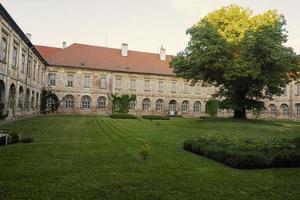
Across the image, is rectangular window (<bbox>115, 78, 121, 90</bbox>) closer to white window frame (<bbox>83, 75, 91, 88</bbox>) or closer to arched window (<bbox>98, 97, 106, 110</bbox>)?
arched window (<bbox>98, 97, 106, 110</bbox>)

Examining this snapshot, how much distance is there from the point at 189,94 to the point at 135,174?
42340mm

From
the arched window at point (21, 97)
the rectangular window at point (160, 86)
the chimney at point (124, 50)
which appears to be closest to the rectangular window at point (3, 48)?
the arched window at point (21, 97)

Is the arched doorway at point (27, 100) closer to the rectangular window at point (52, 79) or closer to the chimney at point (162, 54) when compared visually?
the rectangular window at point (52, 79)

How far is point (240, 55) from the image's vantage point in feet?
89.9

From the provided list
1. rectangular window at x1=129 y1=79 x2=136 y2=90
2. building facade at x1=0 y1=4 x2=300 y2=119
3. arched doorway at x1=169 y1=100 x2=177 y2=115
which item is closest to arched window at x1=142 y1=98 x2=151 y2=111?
building facade at x1=0 y1=4 x2=300 y2=119

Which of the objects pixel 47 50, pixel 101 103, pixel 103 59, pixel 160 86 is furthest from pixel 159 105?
pixel 47 50

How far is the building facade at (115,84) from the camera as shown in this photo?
42688mm

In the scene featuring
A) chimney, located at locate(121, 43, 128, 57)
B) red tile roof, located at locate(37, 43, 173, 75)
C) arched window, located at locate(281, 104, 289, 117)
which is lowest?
arched window, located at locate(281, 104, 289, 117)

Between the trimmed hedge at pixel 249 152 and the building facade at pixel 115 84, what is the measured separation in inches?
1055

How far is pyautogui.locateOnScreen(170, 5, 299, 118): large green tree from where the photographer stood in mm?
26375

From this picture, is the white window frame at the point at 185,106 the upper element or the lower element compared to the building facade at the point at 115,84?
lower

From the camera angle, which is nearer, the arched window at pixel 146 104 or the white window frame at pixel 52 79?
the white window frame at pixel 52 79

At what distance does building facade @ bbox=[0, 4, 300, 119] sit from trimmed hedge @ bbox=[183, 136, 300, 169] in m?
26.8

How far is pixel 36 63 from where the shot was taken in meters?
34.4
